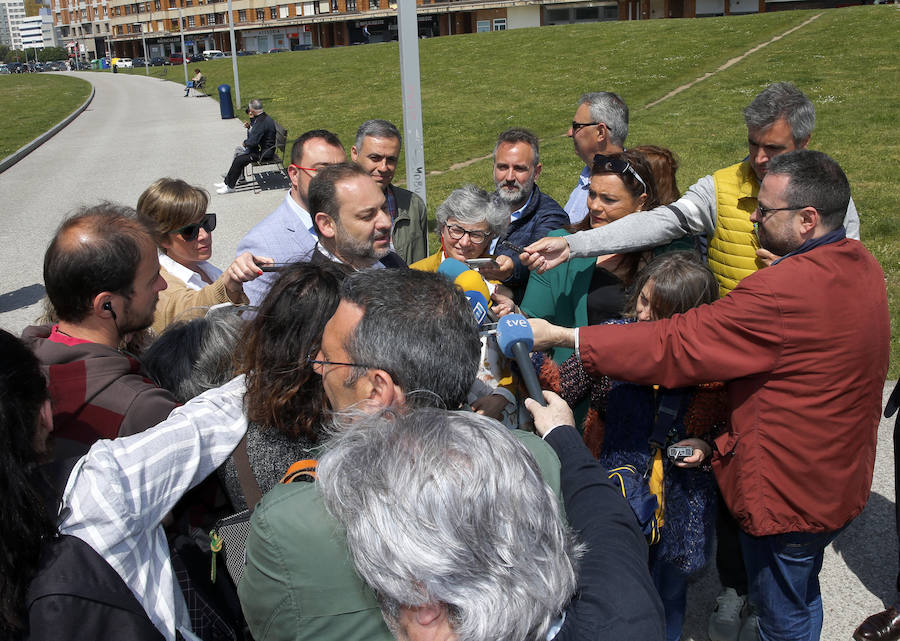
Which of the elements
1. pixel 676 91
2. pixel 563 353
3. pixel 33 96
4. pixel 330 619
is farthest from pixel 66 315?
pixel 33 96

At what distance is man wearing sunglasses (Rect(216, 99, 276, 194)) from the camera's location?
1282 cm

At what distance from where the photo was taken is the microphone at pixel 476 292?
2.51 m

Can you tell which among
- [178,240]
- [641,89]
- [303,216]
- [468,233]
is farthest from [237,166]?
[641,89]

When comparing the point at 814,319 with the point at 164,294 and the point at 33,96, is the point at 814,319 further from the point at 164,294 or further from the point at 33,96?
the point at 33,96

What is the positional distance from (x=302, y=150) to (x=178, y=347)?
2.39 metres

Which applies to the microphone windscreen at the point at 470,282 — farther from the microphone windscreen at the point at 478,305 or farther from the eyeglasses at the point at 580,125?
A: the eyeglasses at the point at 580,125

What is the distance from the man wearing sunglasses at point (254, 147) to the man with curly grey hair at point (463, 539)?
1230 cm

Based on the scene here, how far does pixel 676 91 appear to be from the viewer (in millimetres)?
19672

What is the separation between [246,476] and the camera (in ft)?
6.59

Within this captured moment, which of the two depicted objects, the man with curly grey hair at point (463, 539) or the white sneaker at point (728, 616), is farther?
the white sneaker at point (728, 616)

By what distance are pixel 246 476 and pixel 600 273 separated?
2004mm

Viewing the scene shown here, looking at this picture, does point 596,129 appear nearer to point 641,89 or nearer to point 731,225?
point 731,225

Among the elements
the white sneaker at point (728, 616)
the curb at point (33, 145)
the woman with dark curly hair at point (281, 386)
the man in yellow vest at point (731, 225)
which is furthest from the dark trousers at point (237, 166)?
the white sneaker at point (728, 616)

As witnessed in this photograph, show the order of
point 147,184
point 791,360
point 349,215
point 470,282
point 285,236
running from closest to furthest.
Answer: point 791,360 < point 470,282 < point 349,215 < point 285,236 < point 147,184
